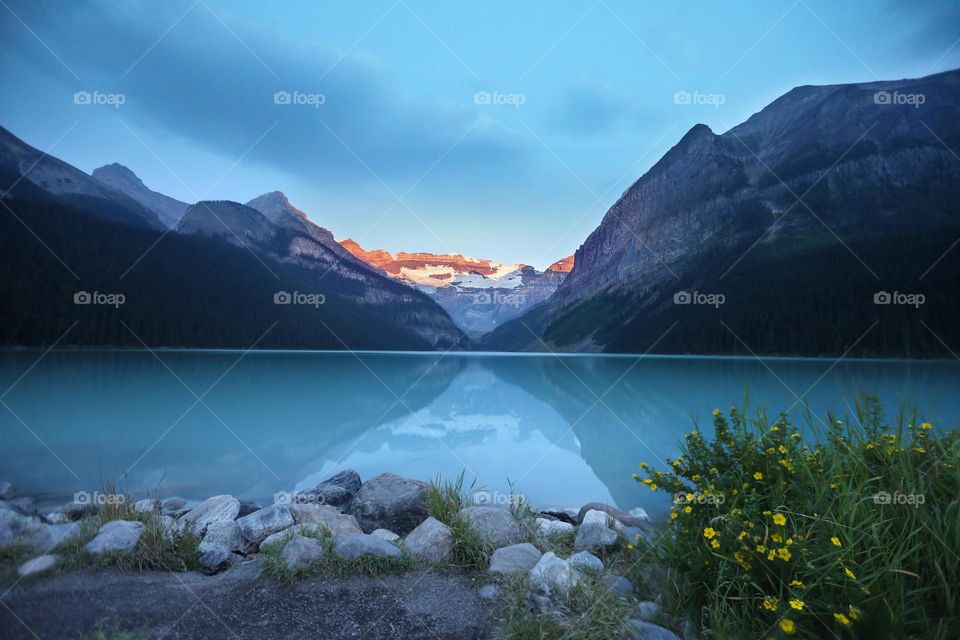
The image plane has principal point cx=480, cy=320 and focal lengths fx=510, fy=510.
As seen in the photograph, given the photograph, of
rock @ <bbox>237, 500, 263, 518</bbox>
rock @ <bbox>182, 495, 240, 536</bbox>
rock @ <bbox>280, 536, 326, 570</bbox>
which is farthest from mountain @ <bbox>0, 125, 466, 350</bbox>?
rock @ <bbox>280, 536, 326, 570</bbox>

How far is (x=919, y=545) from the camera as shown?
3.98 m

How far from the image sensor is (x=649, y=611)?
15.6 feet

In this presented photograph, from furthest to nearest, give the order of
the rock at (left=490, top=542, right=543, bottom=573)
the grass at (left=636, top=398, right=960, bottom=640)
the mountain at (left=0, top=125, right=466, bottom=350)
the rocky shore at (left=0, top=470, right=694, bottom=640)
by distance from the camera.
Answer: the mountain at (left=0, top=125, right=466, bottom=350)
the rock at (left=490, top=542, right=543, bottom=573)
the rocky shore at (left=0, top=470, right=694, bottom=640)
the grass at (left=636, top=398, right=960, bottom=640)

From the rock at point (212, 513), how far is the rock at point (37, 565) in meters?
2.77

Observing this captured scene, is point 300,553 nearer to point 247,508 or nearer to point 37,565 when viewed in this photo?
point 37,565

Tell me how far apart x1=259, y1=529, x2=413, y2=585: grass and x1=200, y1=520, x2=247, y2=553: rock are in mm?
1935

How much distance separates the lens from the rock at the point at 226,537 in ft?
25.2

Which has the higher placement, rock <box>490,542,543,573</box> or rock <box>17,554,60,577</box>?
rock <box>490,542,543,573</box>

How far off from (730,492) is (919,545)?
1.48m

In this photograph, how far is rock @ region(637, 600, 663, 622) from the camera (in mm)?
4660

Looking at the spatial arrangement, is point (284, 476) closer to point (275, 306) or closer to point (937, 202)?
point (275, 306)

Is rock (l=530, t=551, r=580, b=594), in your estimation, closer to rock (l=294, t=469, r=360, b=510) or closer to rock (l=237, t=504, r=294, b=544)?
rock (l=237, t=504, r=294, b=544)

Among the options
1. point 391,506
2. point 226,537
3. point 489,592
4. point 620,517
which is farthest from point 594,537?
point 226,537

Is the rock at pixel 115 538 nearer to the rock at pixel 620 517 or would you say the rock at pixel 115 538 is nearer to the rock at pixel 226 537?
the rock at pixel 226 537
